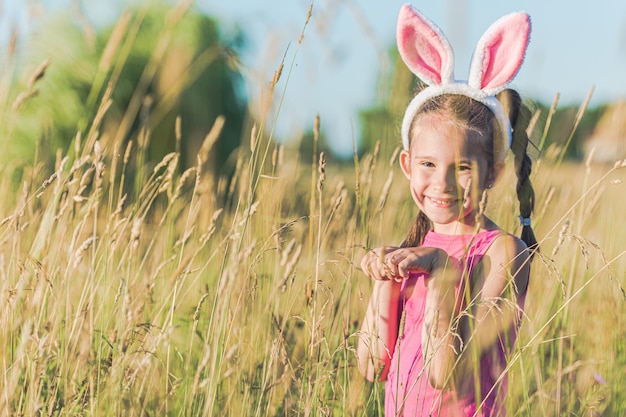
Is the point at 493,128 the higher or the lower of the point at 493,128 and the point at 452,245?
the higher

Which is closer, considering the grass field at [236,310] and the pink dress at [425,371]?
the grass field at [236,310]

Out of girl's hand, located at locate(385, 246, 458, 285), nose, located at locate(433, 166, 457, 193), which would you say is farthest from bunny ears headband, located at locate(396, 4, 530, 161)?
girl's hand, located at locate(385, 246, 458, 285)

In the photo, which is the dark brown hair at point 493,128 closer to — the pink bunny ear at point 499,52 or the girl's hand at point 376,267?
the pink bunny ear at point 499,52

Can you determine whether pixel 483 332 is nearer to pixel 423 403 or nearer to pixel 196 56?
pixel 423 403

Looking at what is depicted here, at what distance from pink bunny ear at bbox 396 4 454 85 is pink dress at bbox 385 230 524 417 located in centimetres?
34

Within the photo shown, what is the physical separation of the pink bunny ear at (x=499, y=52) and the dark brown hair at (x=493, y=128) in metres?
0.04

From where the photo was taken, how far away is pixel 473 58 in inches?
59.3

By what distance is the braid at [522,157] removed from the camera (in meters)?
1.53

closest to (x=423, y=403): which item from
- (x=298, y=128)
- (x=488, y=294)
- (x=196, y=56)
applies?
(x=488, y=294)

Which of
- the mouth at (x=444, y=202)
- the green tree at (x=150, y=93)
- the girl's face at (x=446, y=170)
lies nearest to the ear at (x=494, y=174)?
the girl's face at (x=446, y=170)

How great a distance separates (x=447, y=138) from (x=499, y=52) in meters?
0.24

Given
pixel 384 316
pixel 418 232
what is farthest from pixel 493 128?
pixel 384 316

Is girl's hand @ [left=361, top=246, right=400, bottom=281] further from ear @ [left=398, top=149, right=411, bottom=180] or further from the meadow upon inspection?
ear @ [left=398, top=149, right=411, bottom=180]

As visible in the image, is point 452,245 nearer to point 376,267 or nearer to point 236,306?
point 376,267
